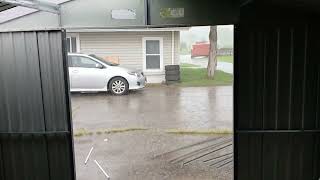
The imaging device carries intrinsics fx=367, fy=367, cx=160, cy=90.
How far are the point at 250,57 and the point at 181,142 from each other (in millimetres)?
3540

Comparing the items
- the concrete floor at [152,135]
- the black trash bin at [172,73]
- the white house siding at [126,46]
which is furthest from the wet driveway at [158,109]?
the white house siding at [126,46]

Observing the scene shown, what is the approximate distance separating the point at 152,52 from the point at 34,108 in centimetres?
1134

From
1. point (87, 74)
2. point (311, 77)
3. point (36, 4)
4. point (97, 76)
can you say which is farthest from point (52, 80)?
point (97, 76)

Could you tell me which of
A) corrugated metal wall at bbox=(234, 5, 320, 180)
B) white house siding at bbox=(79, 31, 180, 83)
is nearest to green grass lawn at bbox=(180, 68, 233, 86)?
white house siding at bbox=(79, 31, 180, 83)

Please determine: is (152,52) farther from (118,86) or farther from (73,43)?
(73,43)

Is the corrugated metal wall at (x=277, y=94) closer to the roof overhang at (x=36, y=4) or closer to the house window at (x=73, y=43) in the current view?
the roof overhang at (x=36, y=4)

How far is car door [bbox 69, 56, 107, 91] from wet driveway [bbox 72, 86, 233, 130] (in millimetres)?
429

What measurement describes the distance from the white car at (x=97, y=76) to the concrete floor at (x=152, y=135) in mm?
335

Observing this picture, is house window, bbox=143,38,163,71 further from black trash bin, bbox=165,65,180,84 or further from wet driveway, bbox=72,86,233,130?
wet driveway, bbox=72,86,233,130

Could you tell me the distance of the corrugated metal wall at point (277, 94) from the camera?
4.04 meters

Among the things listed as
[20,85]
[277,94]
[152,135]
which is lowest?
[152,135]

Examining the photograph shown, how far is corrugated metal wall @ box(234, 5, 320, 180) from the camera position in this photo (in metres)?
4.04

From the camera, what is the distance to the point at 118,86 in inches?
524

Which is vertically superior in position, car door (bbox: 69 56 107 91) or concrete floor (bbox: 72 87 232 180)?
car door (bbox: 69 56 107 91)
